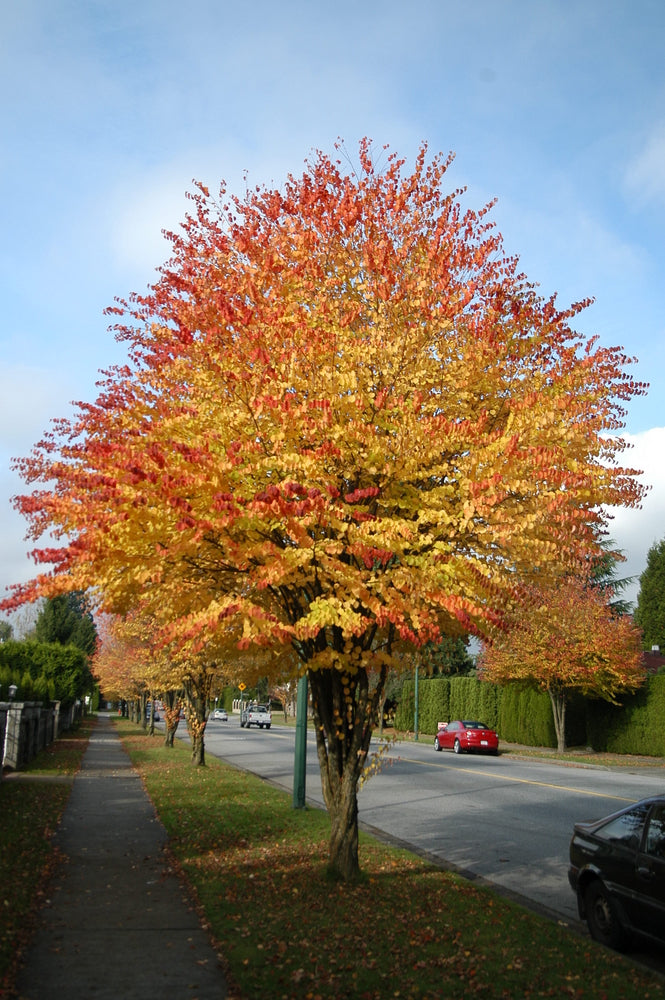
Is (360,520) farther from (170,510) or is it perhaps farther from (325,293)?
(325,293)

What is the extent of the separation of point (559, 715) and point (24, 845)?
27982 mm

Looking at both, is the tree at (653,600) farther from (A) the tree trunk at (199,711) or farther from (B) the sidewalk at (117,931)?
(B) the sidewalk at (117,931)

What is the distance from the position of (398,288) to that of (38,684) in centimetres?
2173

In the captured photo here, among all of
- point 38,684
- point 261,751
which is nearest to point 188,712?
point 38,684

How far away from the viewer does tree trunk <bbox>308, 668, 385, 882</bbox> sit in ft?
27.7

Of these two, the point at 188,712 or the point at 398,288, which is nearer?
the point at 398,288

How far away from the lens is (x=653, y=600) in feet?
178

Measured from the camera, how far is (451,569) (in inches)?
263

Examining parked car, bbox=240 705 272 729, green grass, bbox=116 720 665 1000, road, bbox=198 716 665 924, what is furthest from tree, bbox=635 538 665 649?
green grass, bbox=116 720 665 1000

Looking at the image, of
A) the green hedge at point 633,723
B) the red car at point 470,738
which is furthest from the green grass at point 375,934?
the green hedge at point 633,723

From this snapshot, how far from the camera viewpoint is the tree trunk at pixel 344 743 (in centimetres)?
843

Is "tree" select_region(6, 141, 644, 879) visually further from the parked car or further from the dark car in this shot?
the parked car

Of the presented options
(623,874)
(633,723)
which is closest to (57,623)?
(633,723)

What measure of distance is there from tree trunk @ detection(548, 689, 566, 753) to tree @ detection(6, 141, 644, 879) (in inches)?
1062
